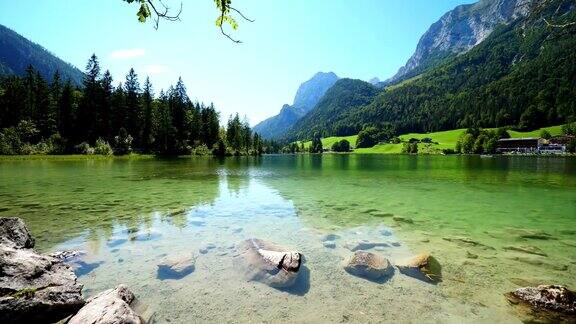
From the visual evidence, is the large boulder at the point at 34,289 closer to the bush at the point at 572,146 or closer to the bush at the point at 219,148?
the bush at the point at 219,148

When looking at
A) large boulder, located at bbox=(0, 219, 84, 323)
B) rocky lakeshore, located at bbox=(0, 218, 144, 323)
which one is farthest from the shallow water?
large boulder, located at bbox=(0, 219, 84, 323)

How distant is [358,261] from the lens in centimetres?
1111

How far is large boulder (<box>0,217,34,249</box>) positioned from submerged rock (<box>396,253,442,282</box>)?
12626 mm

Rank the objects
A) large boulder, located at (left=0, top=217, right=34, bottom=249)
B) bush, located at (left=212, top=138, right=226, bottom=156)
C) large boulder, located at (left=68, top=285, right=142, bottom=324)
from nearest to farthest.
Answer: large boulder, located at (left=68, top=285, right=142, bottom=324), large boulder, located at (left=0, top=217, right=34, bottom=249), bush, located at (left=212, top=138, right=226, bottom=156)

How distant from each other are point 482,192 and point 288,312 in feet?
98.3

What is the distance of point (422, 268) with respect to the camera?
10.9 m

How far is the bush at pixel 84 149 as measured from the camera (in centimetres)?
9557

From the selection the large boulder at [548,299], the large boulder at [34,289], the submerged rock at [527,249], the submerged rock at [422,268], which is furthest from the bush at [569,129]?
the large boulder at [34,289]

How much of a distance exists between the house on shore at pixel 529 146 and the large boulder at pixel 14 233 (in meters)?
210

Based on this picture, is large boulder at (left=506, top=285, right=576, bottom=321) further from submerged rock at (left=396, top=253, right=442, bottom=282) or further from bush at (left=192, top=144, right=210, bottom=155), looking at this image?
bush at (left=192, top=144, right=210, bottom=155)

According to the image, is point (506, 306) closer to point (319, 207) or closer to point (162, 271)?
point (162, 271)

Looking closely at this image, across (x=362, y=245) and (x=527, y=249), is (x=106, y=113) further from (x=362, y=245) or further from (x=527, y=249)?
(x=527, y=249)

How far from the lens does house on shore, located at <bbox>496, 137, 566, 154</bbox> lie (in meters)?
172

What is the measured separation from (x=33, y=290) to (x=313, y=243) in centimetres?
951
